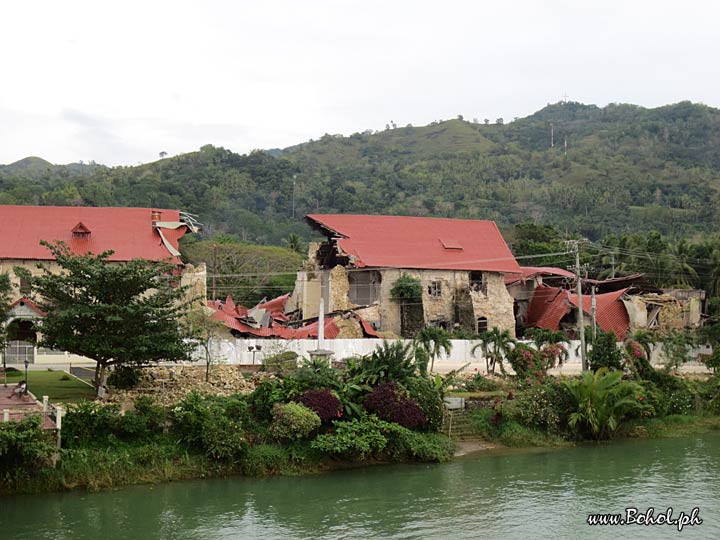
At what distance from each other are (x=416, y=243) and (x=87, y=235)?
17.3 m

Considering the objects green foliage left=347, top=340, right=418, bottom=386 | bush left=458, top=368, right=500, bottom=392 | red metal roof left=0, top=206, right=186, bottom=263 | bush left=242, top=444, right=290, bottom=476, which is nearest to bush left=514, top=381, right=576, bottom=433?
bush left=458, top=368, right=500, bottom=392

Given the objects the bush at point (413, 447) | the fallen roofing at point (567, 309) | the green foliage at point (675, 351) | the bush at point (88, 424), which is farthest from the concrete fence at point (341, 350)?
the bush at point (88, 424)

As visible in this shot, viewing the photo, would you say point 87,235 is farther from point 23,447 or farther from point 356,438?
point 23,447

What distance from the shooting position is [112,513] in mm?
20641

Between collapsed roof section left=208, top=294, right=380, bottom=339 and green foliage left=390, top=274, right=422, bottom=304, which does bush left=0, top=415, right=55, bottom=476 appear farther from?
green foliage left=390, top=274, right=422, bottom=304

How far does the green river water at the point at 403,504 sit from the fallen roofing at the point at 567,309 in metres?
20.5

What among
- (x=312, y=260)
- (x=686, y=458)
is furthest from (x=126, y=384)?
(x=312, y=260)

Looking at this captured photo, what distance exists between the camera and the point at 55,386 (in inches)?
1167

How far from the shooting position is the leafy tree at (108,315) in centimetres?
2666

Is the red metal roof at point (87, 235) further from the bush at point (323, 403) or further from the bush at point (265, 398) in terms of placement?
the bush at point (323, 403)

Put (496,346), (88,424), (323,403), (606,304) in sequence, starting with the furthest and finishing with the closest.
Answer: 1. (606,304)
2. (496,346)
3. (323,403)
4. (88,424)

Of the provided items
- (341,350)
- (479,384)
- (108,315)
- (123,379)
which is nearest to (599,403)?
(479,384)

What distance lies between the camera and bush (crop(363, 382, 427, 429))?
2627 centimetres

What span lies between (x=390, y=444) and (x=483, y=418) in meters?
4.92
